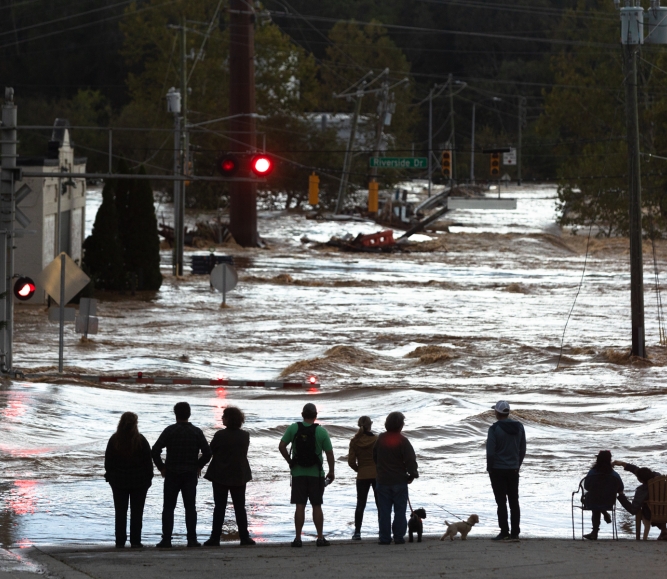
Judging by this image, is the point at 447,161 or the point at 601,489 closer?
the point at 601,489

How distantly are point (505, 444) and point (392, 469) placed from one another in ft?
3.85

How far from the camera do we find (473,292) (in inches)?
1690

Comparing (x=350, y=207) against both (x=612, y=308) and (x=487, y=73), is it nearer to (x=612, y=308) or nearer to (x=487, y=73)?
(x=487, y=73)

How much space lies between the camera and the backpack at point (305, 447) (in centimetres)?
1016

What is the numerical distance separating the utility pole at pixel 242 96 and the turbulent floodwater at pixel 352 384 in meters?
14.4

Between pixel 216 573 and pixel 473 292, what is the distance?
34.8 m

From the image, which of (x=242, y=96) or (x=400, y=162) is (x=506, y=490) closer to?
(x=400, y=162)

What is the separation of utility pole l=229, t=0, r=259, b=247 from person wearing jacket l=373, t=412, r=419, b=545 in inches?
2119

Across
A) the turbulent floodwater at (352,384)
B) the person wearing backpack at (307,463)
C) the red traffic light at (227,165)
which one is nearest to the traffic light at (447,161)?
the turbulent floodwater at (352,384)

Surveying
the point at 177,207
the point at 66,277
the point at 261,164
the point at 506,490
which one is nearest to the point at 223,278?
the point at 177,207

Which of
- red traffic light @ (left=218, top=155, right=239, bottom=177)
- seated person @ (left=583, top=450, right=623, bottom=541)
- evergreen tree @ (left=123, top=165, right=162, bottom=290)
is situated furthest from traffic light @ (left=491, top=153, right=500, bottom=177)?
seated person @ (left=583, top=450, right=623, bottom=541)

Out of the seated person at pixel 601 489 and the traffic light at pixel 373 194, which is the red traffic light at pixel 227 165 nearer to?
the seated person at pixel 601 489

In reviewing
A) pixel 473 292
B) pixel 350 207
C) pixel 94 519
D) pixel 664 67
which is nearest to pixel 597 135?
pixel 664 67

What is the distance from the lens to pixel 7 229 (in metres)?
21.0
